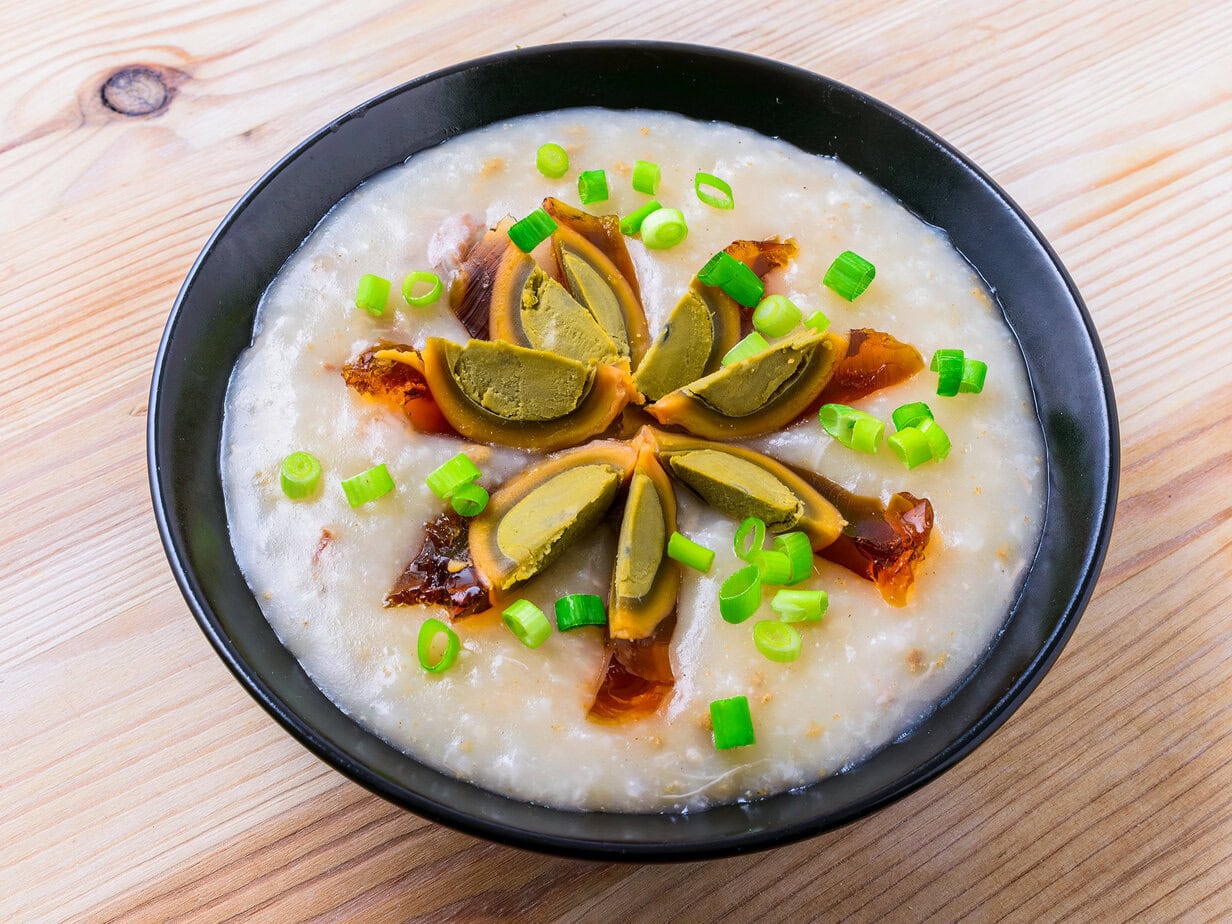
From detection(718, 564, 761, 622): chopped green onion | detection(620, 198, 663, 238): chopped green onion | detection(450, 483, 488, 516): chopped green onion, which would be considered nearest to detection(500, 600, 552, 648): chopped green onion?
detection(450, 483, 488, 516): chopped green onion

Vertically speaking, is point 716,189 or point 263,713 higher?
point 716,189

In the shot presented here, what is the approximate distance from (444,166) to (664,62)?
58cm

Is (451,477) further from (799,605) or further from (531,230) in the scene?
(799,605)

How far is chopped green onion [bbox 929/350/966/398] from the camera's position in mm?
2147

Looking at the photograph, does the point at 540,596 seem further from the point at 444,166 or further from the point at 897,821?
the point at 444,166

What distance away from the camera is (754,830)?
5.92ft

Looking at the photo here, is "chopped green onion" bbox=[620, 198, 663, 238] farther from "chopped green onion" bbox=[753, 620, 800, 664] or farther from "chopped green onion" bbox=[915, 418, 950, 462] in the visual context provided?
"chopped green onion" bbox=[753, 620, 800, 664]

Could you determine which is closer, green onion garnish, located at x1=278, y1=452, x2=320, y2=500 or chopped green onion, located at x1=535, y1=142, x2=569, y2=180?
green onion garnish, located at x1=278, y1=452, x2=320, y2=500

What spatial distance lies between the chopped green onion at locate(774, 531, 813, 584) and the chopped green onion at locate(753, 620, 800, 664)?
92 millimetres

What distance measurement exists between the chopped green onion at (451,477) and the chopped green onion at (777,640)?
637 millimetres

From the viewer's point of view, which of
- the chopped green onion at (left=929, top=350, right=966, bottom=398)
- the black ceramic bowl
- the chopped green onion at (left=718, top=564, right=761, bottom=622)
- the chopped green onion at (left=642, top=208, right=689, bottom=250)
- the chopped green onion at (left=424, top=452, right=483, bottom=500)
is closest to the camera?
the black ceramic bowl

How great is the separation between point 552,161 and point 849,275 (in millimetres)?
728

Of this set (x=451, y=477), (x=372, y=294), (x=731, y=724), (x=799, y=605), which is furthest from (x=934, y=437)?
(x=372, y=294)

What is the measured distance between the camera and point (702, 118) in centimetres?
253
